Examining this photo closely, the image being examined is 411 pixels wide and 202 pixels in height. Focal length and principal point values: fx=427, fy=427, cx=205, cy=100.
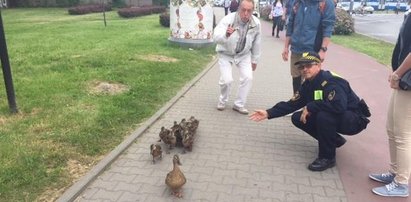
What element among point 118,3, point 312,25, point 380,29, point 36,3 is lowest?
point 380,29

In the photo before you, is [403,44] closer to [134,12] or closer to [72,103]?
[72,103]

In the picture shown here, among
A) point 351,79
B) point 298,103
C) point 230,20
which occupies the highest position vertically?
point 230,20

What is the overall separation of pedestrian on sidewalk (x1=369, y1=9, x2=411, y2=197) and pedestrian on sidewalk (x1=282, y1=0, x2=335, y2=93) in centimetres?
157

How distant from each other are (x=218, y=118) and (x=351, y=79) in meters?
4.77

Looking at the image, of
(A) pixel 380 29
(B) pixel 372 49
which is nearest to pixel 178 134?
(B) pixel 372 49

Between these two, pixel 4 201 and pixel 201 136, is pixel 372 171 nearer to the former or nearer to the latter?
pixel 201 136

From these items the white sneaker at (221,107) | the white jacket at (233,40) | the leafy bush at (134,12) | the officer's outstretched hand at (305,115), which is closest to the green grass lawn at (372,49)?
the white jacket at (233,40)

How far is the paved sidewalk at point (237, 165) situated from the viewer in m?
3.95

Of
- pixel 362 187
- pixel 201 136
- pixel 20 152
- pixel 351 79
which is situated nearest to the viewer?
pixel 362 187

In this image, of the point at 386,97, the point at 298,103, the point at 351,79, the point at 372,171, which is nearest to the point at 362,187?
the point at 372,171

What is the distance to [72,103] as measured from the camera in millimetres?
6367

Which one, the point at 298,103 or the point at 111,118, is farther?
the point at 111,118

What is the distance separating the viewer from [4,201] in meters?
3.59

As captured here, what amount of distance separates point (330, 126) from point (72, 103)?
12.6 ft
